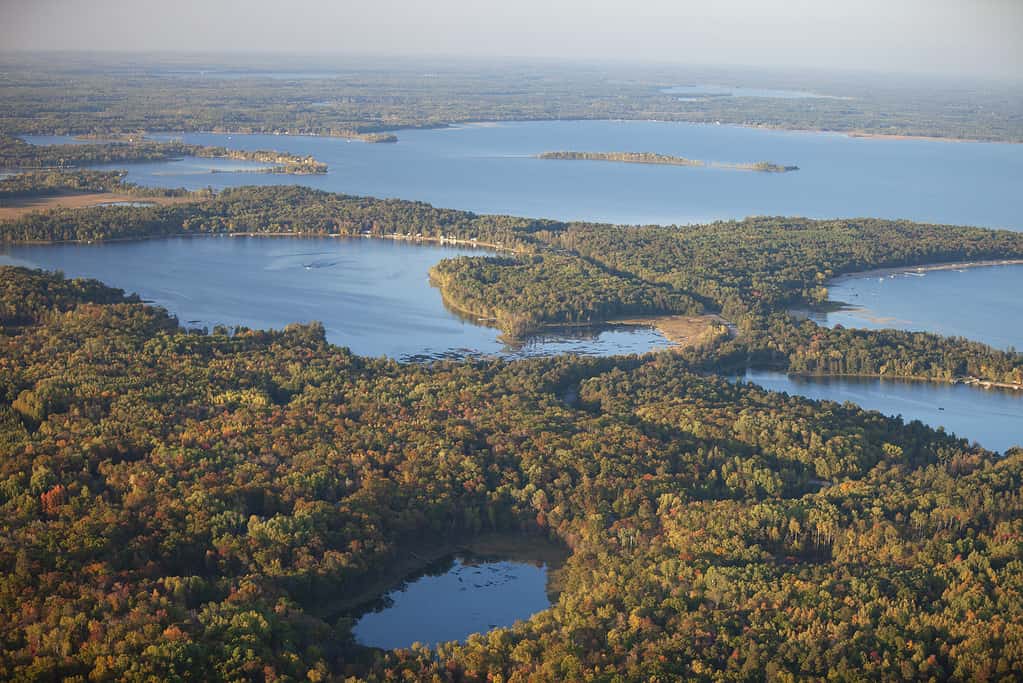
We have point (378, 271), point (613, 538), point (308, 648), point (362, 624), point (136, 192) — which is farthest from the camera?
point (136, 192)

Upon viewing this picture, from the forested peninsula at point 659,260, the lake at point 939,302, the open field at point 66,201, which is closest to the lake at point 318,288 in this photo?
the forested peninsula at point 659,260

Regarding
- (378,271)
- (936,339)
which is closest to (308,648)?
(936,339)

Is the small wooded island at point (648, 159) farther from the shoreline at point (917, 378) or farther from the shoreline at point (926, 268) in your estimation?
the shoreline at point (917, 378)

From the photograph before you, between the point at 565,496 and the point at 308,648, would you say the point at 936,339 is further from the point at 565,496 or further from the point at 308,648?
the point at 308,648

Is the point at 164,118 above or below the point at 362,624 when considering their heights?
above

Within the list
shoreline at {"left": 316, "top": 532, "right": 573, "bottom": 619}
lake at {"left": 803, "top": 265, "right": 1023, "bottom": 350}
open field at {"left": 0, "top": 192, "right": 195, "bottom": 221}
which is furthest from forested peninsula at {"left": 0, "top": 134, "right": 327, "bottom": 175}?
shoreline at {"left": 316, "top": 532, "right": 573, "bottom": 619}
